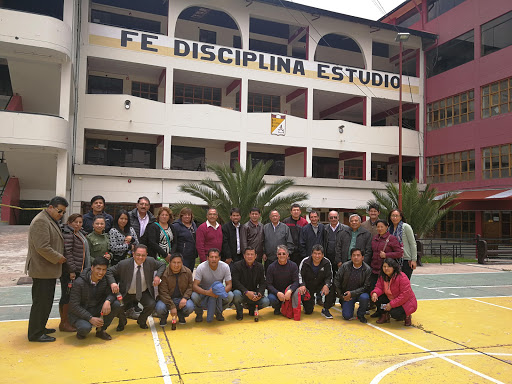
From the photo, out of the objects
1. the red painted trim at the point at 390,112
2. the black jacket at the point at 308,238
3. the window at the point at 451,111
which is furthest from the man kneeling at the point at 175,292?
the red painted trim at the point at 390,112

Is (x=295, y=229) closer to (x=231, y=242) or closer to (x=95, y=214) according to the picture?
(x=231, y=242)

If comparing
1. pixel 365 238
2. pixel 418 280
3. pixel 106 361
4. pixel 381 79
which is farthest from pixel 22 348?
pixel 381 79

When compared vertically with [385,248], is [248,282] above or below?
below

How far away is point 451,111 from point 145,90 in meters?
18.7

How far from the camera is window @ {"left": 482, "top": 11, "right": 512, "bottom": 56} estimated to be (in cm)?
2162

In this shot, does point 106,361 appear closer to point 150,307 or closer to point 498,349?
point 150,307

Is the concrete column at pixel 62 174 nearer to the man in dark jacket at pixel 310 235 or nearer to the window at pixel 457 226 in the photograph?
the man in dark jacket at pixel 310 235

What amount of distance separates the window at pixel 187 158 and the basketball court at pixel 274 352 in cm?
1703

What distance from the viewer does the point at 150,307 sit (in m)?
6.19

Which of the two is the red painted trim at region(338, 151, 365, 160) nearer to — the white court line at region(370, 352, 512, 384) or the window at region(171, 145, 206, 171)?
the window at region(171, 145, 206, 171)

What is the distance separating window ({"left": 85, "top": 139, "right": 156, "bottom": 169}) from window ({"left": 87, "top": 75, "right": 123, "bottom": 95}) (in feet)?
9.19

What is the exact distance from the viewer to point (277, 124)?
23.2 meters

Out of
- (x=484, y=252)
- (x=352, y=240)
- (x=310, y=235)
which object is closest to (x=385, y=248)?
(x=352, y=240)

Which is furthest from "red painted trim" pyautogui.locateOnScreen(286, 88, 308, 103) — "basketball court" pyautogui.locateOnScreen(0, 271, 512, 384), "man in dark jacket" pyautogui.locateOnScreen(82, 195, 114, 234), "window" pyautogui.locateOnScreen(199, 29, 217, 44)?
"man in dark jacket" pyautogui.locateOnScreen(82, 195, 114, 234)
